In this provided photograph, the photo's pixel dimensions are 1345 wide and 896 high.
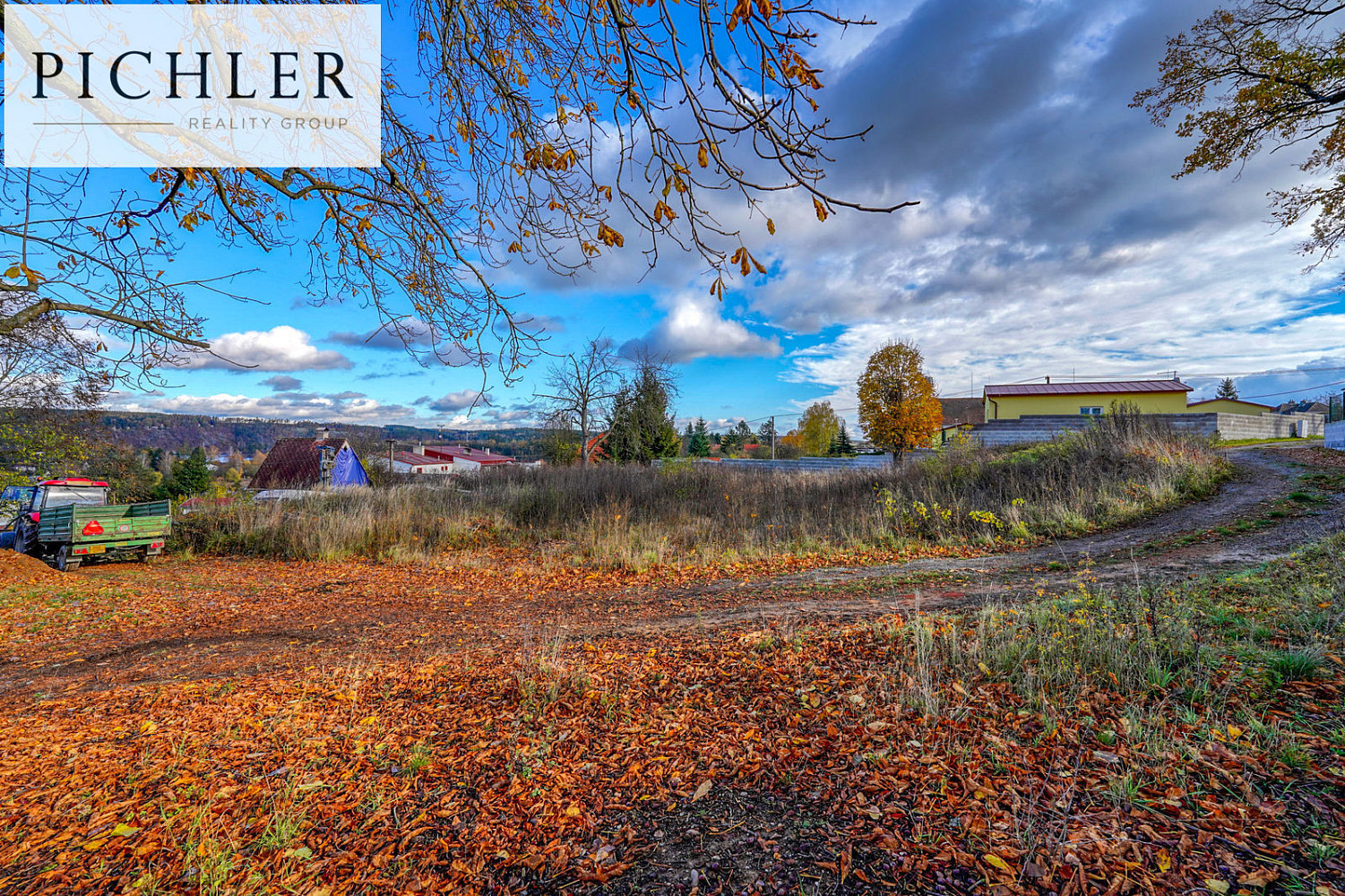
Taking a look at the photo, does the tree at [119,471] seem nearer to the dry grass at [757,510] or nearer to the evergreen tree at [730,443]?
the dry grass at [757,510]

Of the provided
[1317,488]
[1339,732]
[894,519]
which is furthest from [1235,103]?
[1339,732]

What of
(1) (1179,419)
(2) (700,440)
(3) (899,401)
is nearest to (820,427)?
(2) (700,440)

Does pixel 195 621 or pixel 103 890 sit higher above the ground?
pixel 103 890

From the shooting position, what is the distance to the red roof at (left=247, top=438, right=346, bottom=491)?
33.2m

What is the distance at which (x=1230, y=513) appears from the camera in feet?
27.6

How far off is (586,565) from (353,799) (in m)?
6.59

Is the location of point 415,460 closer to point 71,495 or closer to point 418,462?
point 418,462

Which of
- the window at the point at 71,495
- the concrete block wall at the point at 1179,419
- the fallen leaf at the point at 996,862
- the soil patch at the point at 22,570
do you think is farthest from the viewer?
the concrete block wall at the point at 1179,419

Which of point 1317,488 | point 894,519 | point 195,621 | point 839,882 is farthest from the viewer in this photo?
point 894,519

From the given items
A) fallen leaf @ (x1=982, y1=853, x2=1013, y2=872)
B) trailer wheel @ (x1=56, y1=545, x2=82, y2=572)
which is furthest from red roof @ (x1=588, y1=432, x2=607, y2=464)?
fallen leaf @ (x1=982, y1=853, x2=1013, y2=872)

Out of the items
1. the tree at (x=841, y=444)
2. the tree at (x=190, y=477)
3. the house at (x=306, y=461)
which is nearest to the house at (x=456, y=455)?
the house at (x=306, y=461)

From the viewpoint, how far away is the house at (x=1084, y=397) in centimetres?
3597

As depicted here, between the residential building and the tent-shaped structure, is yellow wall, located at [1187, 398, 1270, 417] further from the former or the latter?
the residential building

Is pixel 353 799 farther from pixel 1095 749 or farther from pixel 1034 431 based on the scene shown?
pixel 1034 431
